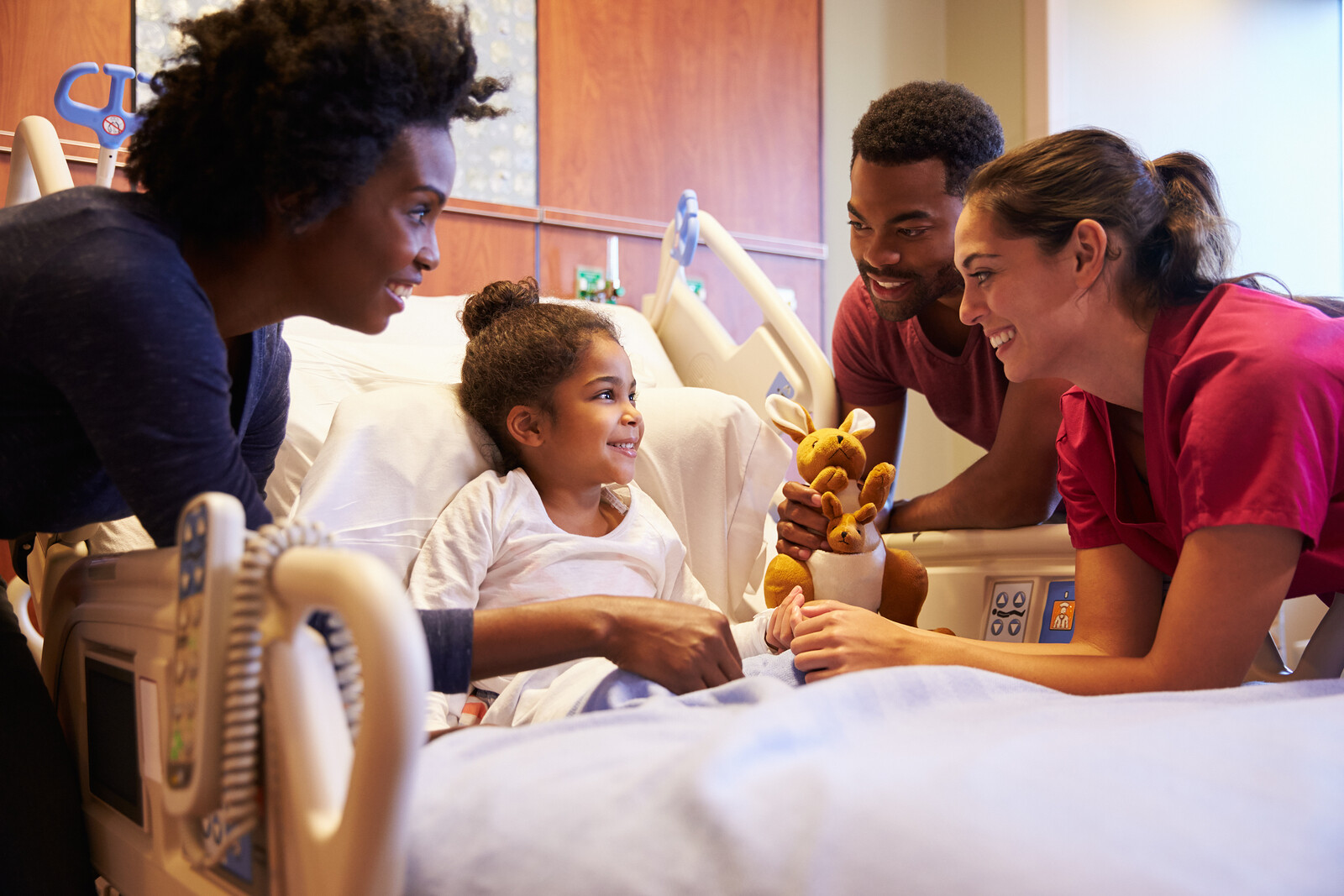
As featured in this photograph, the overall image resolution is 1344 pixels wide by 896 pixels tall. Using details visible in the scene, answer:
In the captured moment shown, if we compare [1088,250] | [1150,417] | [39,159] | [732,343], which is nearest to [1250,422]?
[1150,417]

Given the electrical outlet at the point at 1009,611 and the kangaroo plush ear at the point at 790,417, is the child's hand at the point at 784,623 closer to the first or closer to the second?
the kangaroo plush ear at the point at 790,417

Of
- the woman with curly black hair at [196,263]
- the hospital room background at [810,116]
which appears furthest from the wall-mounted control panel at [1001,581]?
the hospital room background at [810,116]

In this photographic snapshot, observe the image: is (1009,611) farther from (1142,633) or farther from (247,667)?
(247,667)

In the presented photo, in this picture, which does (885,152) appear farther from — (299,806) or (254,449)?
(299,806)

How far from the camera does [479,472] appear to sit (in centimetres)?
171

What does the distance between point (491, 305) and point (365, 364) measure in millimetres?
354

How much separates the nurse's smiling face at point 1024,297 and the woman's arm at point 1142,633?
0.30 metres

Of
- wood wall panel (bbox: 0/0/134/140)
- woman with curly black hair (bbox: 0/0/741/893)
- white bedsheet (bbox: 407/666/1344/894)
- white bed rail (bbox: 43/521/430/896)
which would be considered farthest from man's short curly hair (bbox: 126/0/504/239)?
wood wall panel (bbox: 0/0/134/140)

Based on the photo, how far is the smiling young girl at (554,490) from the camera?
1.54 m

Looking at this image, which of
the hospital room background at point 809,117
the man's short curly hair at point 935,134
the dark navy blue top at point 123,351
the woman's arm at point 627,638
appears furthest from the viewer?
the hospital room background at point 809,117

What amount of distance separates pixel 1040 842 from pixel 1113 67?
154 inches

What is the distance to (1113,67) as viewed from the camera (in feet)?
12.7

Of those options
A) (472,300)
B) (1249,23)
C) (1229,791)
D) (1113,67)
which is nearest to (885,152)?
(472,300)

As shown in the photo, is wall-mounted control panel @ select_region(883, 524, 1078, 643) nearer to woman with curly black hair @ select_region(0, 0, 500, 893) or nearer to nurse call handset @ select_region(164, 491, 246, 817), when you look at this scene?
woman with curly black hair @ select_region(0, 0, 500, 893)
